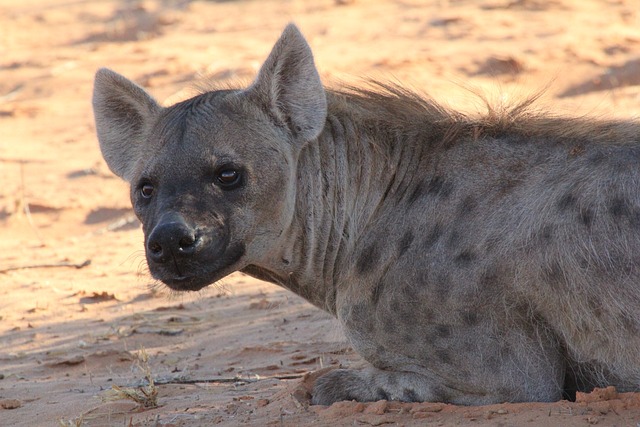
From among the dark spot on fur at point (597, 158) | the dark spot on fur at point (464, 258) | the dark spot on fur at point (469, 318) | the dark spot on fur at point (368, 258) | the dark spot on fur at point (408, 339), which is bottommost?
the dark spot on fur at point (408, 339)

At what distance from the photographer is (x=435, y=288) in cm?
439

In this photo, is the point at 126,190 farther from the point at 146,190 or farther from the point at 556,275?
the point at 556,275

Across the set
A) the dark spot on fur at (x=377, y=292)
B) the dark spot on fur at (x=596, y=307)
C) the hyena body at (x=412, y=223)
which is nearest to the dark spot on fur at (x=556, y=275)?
the hyena body at (x=412, y=223)

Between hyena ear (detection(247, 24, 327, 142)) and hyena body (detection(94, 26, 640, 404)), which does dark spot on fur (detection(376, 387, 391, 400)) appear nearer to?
hyena body (detection(94, 26, 640, 404))

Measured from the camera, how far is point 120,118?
525 centimetres

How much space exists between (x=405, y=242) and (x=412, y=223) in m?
0.09

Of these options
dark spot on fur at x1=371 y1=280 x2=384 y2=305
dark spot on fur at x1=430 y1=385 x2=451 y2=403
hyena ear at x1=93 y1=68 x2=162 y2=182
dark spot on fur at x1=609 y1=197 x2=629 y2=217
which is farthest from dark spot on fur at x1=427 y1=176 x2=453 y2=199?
hyena ear at x1=93 y1=68 x2=162 y2=182

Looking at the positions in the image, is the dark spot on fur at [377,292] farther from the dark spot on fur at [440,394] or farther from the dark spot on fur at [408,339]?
the dark spot on fur at [440,394]

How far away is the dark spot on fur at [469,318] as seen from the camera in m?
4.32

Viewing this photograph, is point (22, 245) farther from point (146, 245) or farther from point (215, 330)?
point (146, 245)

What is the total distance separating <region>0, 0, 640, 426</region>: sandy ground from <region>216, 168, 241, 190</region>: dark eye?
93 cm

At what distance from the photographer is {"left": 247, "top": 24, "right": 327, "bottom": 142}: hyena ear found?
15.8ft

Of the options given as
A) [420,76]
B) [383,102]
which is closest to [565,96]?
[420,76]

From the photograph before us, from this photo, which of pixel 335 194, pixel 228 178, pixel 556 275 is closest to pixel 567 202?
pixel 556 275
